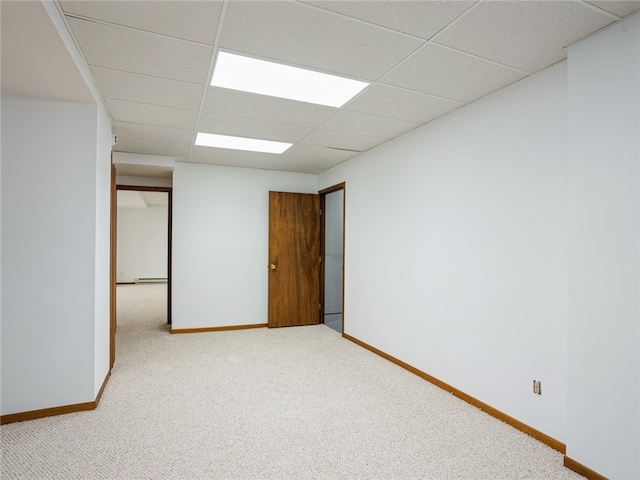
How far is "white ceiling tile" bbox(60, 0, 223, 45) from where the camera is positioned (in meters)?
1.70

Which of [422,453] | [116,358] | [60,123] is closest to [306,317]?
[116,358]

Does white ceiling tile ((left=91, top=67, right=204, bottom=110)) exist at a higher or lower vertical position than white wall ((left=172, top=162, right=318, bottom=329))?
higher

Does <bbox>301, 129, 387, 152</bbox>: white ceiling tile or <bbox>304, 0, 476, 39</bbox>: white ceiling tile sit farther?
<bbox>301, 129, 387, 152</bbox>: white ceiling tile

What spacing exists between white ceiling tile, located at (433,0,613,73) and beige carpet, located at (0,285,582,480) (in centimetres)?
233

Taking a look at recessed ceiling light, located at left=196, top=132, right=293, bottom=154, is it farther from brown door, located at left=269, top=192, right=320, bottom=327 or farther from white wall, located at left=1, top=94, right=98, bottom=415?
white wall, located at left=1, top=94, right=98, bottom=415

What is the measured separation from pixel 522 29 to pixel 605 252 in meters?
1.23

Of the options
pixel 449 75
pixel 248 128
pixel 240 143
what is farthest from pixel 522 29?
pixel 240 143

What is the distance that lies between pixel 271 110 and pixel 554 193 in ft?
7.08

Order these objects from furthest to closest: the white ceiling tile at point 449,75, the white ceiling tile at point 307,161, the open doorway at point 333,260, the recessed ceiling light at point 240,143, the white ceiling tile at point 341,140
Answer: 1. the open doorway at point 333,260
2. the white ceiling tile at point 307,161
3. the recessed ceiling light at point 240,143
4. the white ceiling tile at point 341,140
5. the white ceiling tile at point 449,75

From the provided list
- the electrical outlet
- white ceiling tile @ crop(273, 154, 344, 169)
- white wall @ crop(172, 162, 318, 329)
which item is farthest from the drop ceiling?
the electrical outlet

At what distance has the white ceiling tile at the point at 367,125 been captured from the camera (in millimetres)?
3166

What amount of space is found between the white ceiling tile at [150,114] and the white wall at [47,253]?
36 cm

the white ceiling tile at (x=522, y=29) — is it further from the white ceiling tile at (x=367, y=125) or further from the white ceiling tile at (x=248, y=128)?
the white ceiling tile at (x=248, y=128)

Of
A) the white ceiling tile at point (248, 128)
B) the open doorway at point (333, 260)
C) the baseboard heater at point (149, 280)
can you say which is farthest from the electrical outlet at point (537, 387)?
the baseboard heater at point (149, 280)
